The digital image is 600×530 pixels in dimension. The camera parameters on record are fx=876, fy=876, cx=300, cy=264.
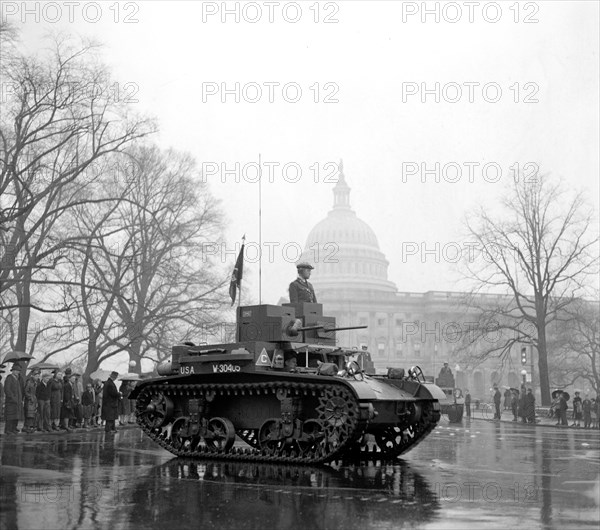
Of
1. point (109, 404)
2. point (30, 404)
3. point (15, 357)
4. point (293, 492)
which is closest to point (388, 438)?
point (293, 492)

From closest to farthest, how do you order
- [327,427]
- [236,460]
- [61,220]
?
[327,427]
[236,460]
[61,220]

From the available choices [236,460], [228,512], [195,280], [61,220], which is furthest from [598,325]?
[228,512]

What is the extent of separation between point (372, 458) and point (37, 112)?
14763 mm

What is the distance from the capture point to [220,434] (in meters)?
15.7

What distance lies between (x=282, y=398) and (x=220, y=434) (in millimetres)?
1748

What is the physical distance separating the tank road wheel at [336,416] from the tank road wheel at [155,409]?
3.64 metres

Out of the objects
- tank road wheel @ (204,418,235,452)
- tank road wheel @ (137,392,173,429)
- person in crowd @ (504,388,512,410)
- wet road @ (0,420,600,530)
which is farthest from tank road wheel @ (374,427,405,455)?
person in crowd @ (504,388,512,410)

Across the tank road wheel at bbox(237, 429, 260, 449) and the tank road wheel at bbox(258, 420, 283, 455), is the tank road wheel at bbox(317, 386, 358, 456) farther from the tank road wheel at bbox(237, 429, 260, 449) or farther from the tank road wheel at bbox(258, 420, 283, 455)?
the tank road wheel at bbox(237, 429, 260, 449)

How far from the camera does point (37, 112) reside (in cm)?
2477

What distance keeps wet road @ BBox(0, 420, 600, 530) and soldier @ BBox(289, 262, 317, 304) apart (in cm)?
354

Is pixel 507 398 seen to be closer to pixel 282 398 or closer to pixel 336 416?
pixel 282 398

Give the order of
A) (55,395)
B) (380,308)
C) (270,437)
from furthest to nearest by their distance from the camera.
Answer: (380,308)
(55,395)
(270,437)

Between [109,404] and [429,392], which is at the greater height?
[429,392]

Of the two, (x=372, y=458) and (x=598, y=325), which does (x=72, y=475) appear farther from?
(x=598, y=325)
